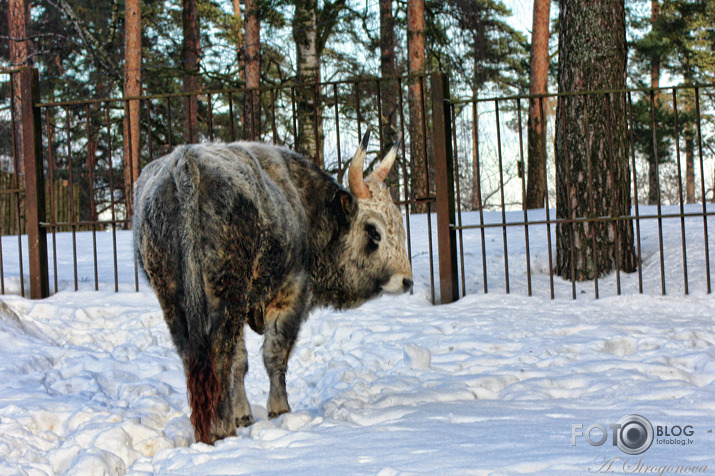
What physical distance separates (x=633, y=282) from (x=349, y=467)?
18.5ft

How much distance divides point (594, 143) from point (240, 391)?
17.5 feet

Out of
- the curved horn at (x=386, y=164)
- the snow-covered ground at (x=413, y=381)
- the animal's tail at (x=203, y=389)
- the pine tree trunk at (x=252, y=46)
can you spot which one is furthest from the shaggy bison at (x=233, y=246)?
the pine tree trunk at (x=252, y=46)

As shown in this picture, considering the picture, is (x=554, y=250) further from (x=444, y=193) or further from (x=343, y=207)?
(x=343, y=207)

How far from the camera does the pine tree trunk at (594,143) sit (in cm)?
759

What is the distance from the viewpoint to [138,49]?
15164 millimetres

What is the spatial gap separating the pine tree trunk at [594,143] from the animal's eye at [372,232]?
375 centimetres

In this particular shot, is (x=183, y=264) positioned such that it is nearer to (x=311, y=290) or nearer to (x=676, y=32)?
(x=311, y=290)

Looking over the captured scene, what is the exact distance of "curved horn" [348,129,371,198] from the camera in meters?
4.23

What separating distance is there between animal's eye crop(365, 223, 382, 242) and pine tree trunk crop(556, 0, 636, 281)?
3.75 meters

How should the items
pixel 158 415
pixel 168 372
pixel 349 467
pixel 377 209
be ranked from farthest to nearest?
pixel 168 372 < pixel 377 209 < pixel 158 415 < pixel 349 467

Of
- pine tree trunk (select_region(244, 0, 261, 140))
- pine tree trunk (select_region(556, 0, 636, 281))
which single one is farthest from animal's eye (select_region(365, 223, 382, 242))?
pine tree trunk (select_region(244, 0, 261, 140))

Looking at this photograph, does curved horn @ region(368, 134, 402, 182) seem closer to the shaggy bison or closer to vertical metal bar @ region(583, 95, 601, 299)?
the shaggy bison

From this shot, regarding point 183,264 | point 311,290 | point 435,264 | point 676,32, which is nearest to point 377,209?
point 311,290

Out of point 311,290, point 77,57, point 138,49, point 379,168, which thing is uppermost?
point 77,57
